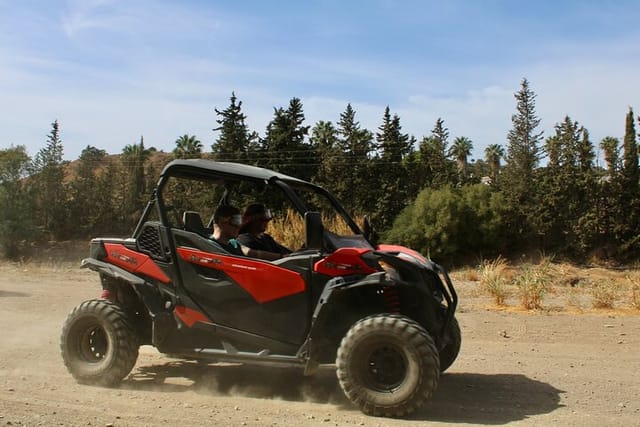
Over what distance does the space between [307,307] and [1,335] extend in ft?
19.7

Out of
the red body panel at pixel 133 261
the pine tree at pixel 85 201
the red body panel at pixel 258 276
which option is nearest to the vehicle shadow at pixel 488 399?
the red body panel at pixel 258 276

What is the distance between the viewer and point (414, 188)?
4900 centimetres

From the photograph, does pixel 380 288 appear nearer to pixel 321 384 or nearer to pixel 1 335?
pixel 321 384

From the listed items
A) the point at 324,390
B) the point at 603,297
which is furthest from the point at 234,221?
the point at 603,297

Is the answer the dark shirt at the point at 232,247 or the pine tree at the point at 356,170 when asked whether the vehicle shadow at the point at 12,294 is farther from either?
the pine tree at the point at 356,170

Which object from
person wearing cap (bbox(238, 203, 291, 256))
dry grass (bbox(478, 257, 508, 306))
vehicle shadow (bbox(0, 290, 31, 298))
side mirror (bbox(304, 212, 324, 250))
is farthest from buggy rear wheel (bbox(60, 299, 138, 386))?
vehicle shadow (bbox(0, 290, 31, 298))

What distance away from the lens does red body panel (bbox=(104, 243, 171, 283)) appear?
686 centimetres

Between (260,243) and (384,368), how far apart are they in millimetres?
2125

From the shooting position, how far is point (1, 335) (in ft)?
32.0

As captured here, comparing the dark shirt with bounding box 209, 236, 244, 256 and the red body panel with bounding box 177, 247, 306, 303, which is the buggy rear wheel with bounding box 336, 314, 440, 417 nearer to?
the red body panel with bounding box 177, 247, 306, 303

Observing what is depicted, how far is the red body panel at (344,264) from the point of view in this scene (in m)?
6.09

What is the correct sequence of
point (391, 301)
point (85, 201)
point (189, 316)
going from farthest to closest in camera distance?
point (85, 201) → point (189, 316) → point (391, 301)

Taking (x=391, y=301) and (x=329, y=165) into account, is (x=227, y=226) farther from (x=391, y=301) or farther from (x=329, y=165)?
A: (x=329, y=165)

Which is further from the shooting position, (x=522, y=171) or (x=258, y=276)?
(x=522, y=171)
